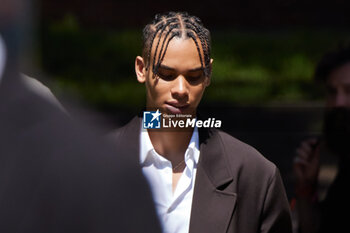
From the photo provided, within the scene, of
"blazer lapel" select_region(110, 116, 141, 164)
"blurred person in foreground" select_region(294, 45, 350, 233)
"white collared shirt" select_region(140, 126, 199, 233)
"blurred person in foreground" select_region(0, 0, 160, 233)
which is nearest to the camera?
"blurred person in foreground" select_region(0, 0, 160, 233)

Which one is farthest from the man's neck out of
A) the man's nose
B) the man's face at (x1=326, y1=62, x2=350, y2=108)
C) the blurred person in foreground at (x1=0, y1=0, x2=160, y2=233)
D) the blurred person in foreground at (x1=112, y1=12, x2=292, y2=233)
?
the blurred person in foreground at (x1=0, y1=0, x2=160, y2=233)

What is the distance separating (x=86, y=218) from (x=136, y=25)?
7.30 ft

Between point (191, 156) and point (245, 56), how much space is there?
4.22ft

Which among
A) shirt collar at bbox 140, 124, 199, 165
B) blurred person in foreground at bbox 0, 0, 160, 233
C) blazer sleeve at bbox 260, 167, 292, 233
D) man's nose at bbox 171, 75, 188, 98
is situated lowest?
blurred person in foreground at bbox 0, 0, 160, 233

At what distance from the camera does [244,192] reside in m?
2.00

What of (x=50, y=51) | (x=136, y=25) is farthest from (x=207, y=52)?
(x=50, y=51)

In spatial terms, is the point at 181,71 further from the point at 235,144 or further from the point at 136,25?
the point at 136,25

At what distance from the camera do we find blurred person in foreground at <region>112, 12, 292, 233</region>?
1961mm

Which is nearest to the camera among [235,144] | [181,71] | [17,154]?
[17,154]

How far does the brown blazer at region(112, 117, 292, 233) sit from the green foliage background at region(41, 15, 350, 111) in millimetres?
948

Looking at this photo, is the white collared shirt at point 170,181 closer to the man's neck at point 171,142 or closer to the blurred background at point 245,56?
the man's neck at point 171,142

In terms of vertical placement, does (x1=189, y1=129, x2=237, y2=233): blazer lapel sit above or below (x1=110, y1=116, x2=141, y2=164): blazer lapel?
below

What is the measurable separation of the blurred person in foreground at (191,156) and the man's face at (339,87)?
2.91 ft

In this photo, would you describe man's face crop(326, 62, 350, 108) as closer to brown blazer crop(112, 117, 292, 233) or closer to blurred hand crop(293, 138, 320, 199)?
blurred hand crop(293, 138, 320, 199)
